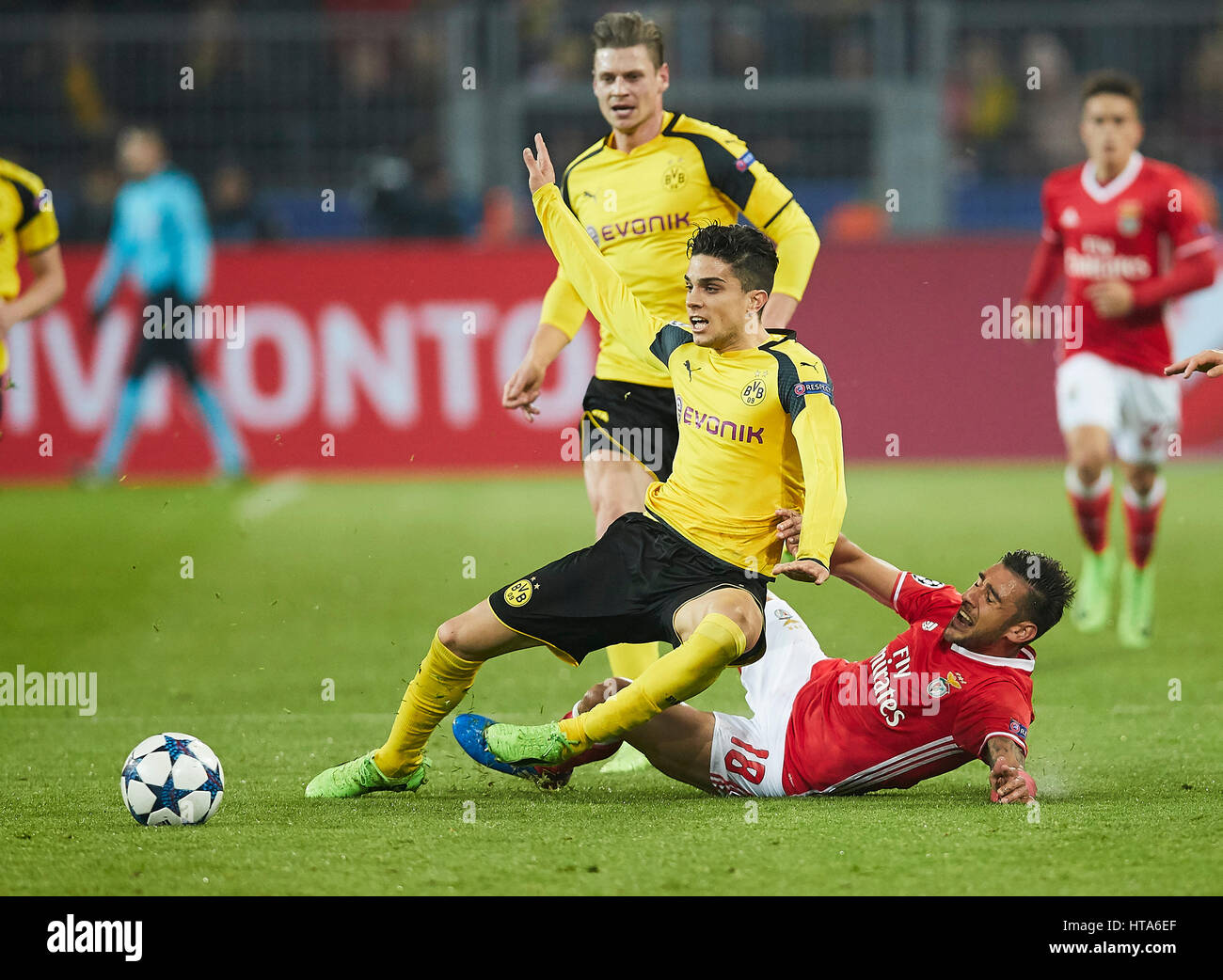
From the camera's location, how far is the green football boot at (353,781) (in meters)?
4.98

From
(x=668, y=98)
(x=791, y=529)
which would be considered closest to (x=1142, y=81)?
(x=668, y=98)

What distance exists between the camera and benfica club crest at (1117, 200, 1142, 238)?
8.72 m

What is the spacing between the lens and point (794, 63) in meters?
15.6

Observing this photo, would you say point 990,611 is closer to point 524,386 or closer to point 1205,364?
point 1205,364

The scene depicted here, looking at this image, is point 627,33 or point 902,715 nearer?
point 902,715

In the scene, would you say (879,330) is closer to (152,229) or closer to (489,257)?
(489,257)

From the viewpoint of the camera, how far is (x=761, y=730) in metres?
5.07

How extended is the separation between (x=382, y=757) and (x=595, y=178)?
2.28m

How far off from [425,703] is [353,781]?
327 mm

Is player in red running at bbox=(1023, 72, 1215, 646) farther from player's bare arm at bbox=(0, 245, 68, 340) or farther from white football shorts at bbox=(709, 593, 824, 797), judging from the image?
player's bare arm at bbox=(0, 245, 68, 340)

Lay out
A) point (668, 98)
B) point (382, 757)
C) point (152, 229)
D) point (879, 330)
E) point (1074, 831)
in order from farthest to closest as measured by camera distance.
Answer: point (668, 98), point (879, 330), point (152, 229), point (382, 757), point (1074, 831)

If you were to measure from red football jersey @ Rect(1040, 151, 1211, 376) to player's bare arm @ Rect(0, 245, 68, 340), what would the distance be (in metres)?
4.88
